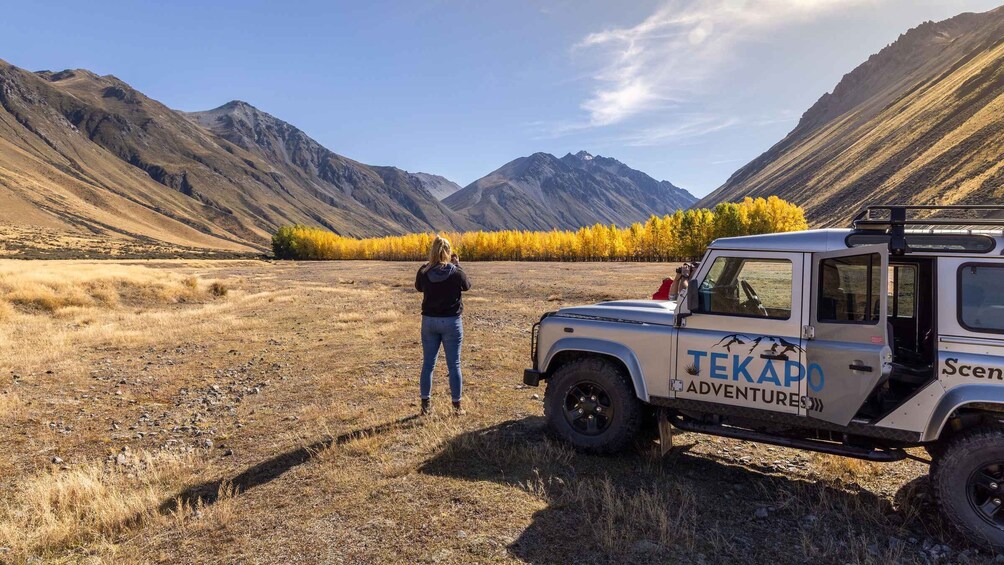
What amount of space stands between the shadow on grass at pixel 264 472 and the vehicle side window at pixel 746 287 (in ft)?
16.7

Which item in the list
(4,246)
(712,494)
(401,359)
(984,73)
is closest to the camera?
(712,494)

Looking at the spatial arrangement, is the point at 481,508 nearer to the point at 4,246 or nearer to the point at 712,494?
the point at 712,494

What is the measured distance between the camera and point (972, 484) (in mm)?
4941

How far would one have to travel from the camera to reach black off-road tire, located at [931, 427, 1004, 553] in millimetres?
4832

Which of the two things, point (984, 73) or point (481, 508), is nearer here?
point (481, 508)

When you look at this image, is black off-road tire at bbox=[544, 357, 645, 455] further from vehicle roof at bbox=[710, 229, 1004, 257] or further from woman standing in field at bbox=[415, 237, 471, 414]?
vehicle roof at bbox=[710, 229, 1004, 257]

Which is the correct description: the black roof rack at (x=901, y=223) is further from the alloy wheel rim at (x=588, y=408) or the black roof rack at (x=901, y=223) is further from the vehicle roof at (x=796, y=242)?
the alloy wheel rim at (x=588, y=408)

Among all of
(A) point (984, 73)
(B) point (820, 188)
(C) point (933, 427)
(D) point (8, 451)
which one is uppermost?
(A) point (984, 73)

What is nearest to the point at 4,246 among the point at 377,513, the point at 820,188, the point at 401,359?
the point at 401,359

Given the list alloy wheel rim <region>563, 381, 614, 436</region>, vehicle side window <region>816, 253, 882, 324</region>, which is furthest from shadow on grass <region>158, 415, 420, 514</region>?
vehicle side window <region>816, 253, 882, 324</region>

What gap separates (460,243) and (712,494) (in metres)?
162

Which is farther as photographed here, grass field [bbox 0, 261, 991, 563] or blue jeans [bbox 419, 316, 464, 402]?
blue jeans [bbox 419, 316, 464, 402]

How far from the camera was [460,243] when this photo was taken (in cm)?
16650

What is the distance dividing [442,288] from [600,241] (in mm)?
130242
